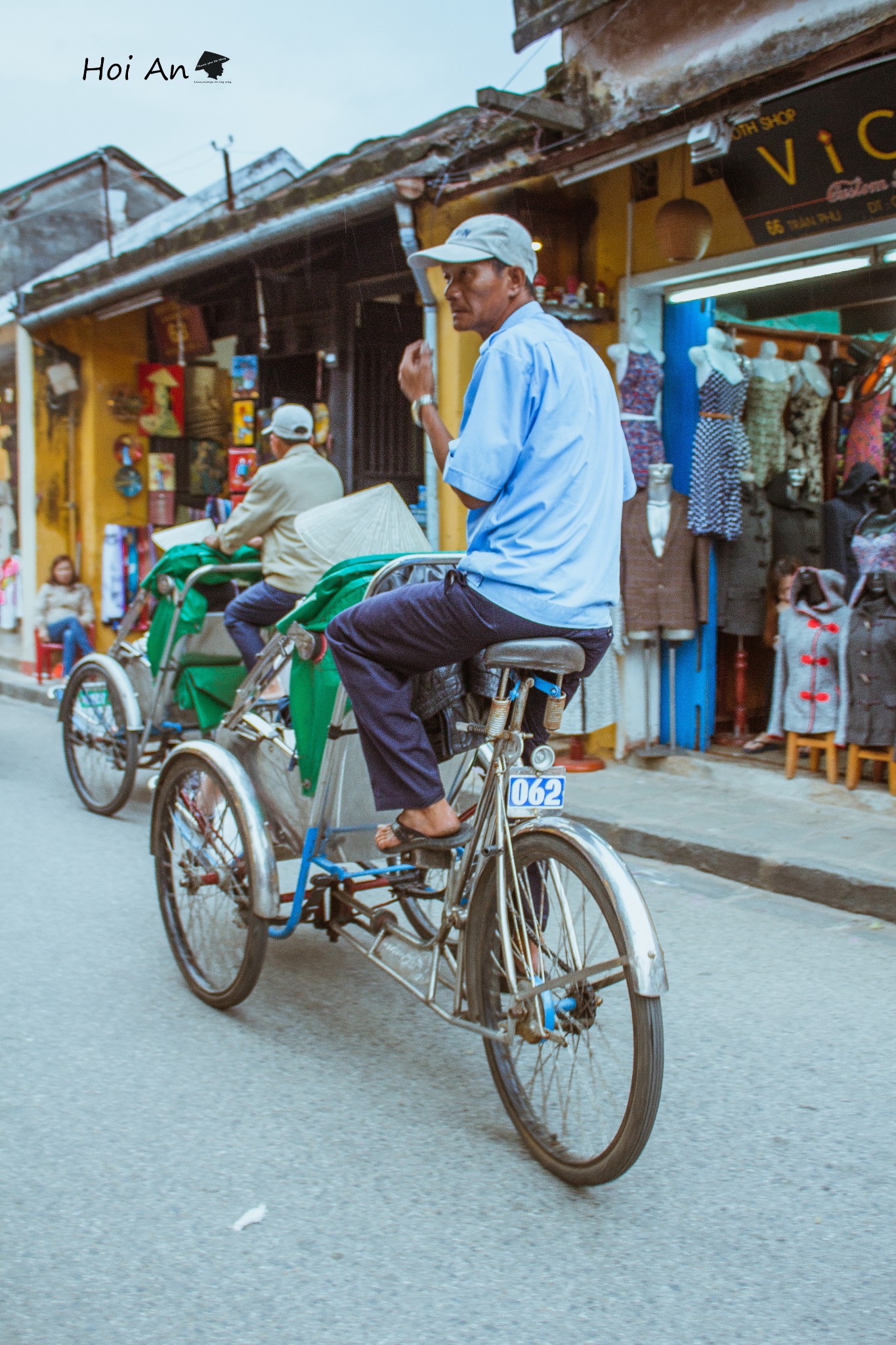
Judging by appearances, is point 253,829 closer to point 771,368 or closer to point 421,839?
point 421,839

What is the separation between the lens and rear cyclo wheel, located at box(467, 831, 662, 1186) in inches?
96.7

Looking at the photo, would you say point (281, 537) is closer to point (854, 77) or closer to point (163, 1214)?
point (854, 77)

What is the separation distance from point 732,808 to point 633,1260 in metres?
4.09

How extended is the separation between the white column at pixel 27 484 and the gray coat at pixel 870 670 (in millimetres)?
8711

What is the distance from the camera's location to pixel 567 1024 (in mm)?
2625

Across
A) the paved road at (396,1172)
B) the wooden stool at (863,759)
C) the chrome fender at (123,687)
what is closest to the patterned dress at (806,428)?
the wooden stool at (863,759)

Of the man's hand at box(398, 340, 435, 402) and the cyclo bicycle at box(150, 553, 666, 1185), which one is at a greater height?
the man's hand at box(398, 340, 435, 402)

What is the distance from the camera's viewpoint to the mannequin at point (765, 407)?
7.18 metres

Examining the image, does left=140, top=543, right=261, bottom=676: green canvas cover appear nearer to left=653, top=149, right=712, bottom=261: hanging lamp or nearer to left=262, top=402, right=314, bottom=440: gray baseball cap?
left=262, top=402, right=314, bottom=440: gray baseball cap

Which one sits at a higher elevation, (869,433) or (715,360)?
(715,360)

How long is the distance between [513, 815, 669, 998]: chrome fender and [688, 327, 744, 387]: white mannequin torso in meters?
4.91

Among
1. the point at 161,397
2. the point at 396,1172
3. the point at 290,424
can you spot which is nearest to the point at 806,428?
the point at 290,424

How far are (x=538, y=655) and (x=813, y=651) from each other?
4.29 m

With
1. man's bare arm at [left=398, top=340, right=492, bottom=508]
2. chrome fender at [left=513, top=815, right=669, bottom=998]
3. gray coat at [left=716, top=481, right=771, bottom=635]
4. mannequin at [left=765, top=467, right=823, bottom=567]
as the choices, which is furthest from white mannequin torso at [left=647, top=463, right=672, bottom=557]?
chrome fender at [left=513, top=815, right=669, bottom=998]
